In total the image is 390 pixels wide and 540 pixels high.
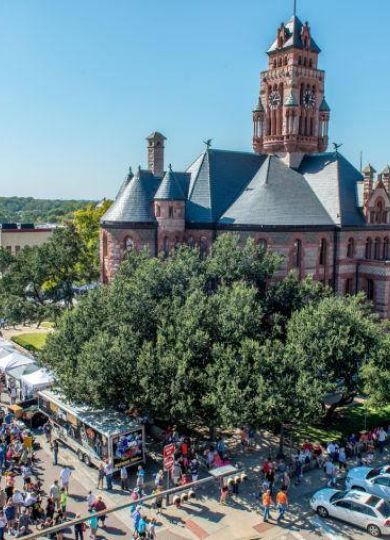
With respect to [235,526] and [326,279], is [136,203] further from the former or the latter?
[235,526]

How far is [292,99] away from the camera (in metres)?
56.2

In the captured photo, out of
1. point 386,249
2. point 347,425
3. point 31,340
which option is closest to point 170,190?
point 386,249

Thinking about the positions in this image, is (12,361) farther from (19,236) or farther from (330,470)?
(19,236)

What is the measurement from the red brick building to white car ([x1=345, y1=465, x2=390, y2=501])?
20986 millimetres

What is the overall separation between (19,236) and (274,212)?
71445 millimetres

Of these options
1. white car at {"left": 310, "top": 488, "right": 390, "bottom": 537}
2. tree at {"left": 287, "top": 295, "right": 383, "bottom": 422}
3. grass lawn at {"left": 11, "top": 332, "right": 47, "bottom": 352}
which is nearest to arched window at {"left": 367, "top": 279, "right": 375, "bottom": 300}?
tree at {"left": 287, "top": 295, "right": 383, "bottom": 422}

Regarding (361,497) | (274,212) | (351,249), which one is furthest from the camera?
(351,249)

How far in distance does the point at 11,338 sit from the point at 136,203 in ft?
67.9

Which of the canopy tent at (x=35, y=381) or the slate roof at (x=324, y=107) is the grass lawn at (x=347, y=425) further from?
the slate roof at (x=324, y=107)

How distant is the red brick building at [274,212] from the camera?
156ft

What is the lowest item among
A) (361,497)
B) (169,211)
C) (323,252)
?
(361,497)

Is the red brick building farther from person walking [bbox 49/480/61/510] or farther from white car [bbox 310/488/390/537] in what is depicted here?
person walking [bbox 49/480/61/510]

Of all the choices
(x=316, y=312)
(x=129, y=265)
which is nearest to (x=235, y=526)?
(x=316, y=312)

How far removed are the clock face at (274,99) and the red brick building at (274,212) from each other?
6578mm
